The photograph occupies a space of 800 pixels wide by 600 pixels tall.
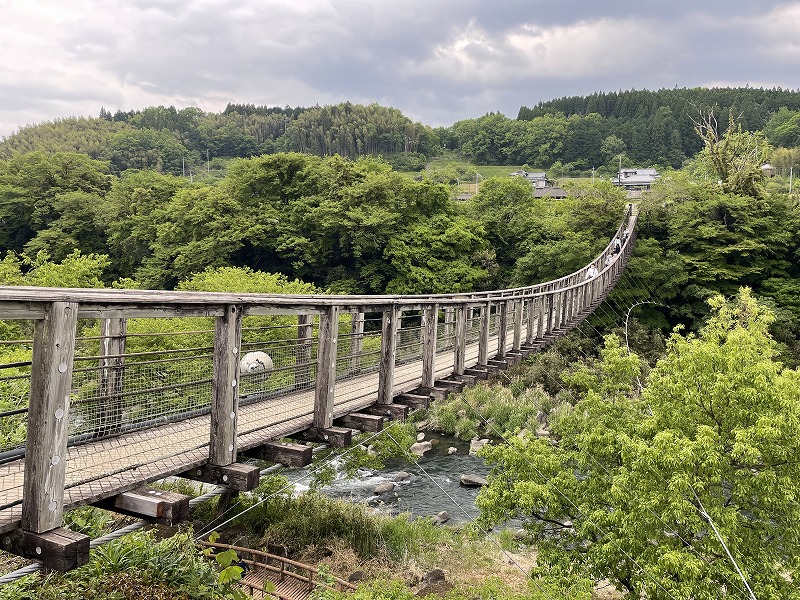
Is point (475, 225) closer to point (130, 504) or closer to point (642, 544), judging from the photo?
point (642, 544)

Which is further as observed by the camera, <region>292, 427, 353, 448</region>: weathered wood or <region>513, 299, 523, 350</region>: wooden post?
<region>513, 299, 523, 350</region>: wooden post

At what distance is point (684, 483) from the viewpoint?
683 cm

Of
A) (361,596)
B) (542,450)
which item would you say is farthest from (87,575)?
(542,450)

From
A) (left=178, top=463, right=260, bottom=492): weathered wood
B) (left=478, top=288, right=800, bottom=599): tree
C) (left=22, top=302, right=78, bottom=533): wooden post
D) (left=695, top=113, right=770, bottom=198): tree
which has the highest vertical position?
(left=695, top=113, right=770, bottom=198): tree

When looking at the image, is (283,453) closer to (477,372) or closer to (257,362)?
(257,362)

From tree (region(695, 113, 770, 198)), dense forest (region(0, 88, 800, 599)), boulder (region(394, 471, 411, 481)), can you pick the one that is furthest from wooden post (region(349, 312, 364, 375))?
tree (region(695, 113, 770, 198))

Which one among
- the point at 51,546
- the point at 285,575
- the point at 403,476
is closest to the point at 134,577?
the point at 285,575

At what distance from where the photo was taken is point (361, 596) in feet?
25.2

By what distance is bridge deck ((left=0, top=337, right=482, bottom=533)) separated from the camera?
286 cm

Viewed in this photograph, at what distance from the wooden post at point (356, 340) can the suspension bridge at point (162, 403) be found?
0.07 ft

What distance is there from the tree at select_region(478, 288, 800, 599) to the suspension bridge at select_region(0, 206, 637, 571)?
8.79 feet

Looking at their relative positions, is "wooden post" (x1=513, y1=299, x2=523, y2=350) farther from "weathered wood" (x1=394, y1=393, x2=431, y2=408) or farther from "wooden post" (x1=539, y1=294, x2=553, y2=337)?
"weathered wood" (x1=394, y1=393, x2=431, y2=408)

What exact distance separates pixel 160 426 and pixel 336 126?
8887 cm

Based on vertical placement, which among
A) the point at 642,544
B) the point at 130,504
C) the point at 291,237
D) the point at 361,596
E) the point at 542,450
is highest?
the point at 291,237
